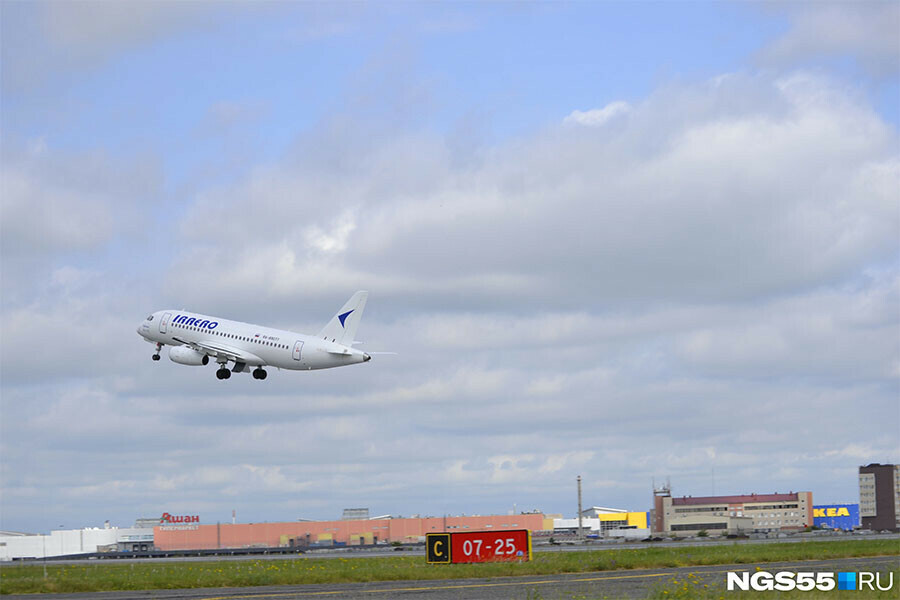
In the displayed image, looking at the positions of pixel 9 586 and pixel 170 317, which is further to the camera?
pixel 170 317

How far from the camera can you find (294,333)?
98.8 m

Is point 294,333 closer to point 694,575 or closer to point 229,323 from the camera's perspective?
point 229,323

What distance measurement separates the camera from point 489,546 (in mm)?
66000

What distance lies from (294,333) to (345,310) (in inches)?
199

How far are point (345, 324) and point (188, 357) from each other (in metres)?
15.2

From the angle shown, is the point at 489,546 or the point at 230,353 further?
the point at 230,353

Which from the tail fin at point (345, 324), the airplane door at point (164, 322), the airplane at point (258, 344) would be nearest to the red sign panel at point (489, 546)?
the airplane at point (258, 344)

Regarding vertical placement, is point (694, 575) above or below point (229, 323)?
below

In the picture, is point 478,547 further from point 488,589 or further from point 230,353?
point 230,353

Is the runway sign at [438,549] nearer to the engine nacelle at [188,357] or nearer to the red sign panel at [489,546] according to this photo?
the red sign panel at [489,546]

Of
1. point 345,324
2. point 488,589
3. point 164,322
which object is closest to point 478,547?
point 488,589

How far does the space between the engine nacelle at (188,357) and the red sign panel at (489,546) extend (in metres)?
44.9

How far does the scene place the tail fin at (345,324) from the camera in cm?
9931

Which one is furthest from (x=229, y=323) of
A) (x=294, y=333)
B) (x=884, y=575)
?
(x=884, y=575)
